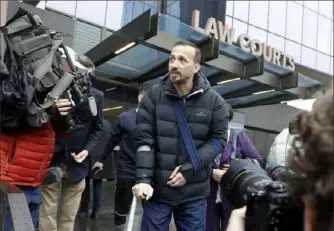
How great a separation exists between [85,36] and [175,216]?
41.8ft

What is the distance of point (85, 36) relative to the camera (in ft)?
49.2

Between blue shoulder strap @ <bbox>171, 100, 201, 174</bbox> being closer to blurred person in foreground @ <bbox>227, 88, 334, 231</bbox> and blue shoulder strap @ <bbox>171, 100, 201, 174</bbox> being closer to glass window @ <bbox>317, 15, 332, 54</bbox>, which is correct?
blurred person in foreground @ <bbox>227, 88, 334, 231</bbox>

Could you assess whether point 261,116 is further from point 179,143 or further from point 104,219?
point 179,143

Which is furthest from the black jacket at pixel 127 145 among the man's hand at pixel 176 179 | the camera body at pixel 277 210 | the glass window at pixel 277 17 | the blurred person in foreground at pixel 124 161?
the glass window at pixel 277 17

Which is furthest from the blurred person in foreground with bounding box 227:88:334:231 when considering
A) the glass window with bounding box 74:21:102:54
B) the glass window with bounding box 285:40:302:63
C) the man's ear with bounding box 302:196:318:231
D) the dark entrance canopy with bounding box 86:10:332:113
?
the glass window with bounding box 285:40:302:63

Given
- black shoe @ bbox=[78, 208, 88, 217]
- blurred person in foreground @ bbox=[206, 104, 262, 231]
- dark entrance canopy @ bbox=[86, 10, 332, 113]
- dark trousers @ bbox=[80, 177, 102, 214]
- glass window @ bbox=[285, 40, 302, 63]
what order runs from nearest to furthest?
1. blurred person in foreground @ bbox=[206, 104, 262, 231]
2. dark trousers @ bbox=[80, 177, 102, 214]
3. black shoe @ bbox=[78, 208, 88, 217]
4. dark entrance canopy @ bbox=[86, 10, 332, 113]
5. glass window @ bbox=[285, 40, 302, 63]

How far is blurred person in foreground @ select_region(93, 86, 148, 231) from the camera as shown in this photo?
4.67 meters

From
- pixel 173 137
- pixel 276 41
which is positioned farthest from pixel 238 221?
pixel 276 41

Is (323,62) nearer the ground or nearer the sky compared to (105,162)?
nearer the sky

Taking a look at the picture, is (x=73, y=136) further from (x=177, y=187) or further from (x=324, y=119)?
(x=324, y=119)

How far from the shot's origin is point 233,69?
472 inches

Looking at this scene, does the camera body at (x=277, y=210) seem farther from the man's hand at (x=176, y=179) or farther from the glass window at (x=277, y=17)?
the glass window at (x=277, y=17)

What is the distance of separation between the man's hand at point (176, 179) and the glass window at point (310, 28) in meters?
21.6

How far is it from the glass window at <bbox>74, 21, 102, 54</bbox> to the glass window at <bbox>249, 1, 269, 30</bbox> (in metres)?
8.48
